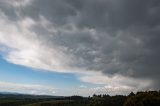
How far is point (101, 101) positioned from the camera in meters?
178

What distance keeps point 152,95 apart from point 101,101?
7141 centimetres

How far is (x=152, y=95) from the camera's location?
360ft

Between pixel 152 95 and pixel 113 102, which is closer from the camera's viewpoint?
pixel 152 95

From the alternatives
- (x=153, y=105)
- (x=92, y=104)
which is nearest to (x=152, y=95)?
(x=153, y=105)

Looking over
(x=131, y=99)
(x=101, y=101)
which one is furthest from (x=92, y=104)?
(x=131, y=99)

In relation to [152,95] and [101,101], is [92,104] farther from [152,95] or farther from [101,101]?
[152,95]

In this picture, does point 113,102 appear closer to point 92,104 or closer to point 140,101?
point 92,104

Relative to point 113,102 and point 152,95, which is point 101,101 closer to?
Answer: point 113,102

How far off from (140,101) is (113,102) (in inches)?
3046

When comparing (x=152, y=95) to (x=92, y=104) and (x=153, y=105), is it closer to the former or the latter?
(x=153, y=105)

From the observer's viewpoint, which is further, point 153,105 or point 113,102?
point 113,102

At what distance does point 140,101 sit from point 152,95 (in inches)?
281

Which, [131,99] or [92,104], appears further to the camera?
[92,104]

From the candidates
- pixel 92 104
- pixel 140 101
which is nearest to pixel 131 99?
pixel 140 101
